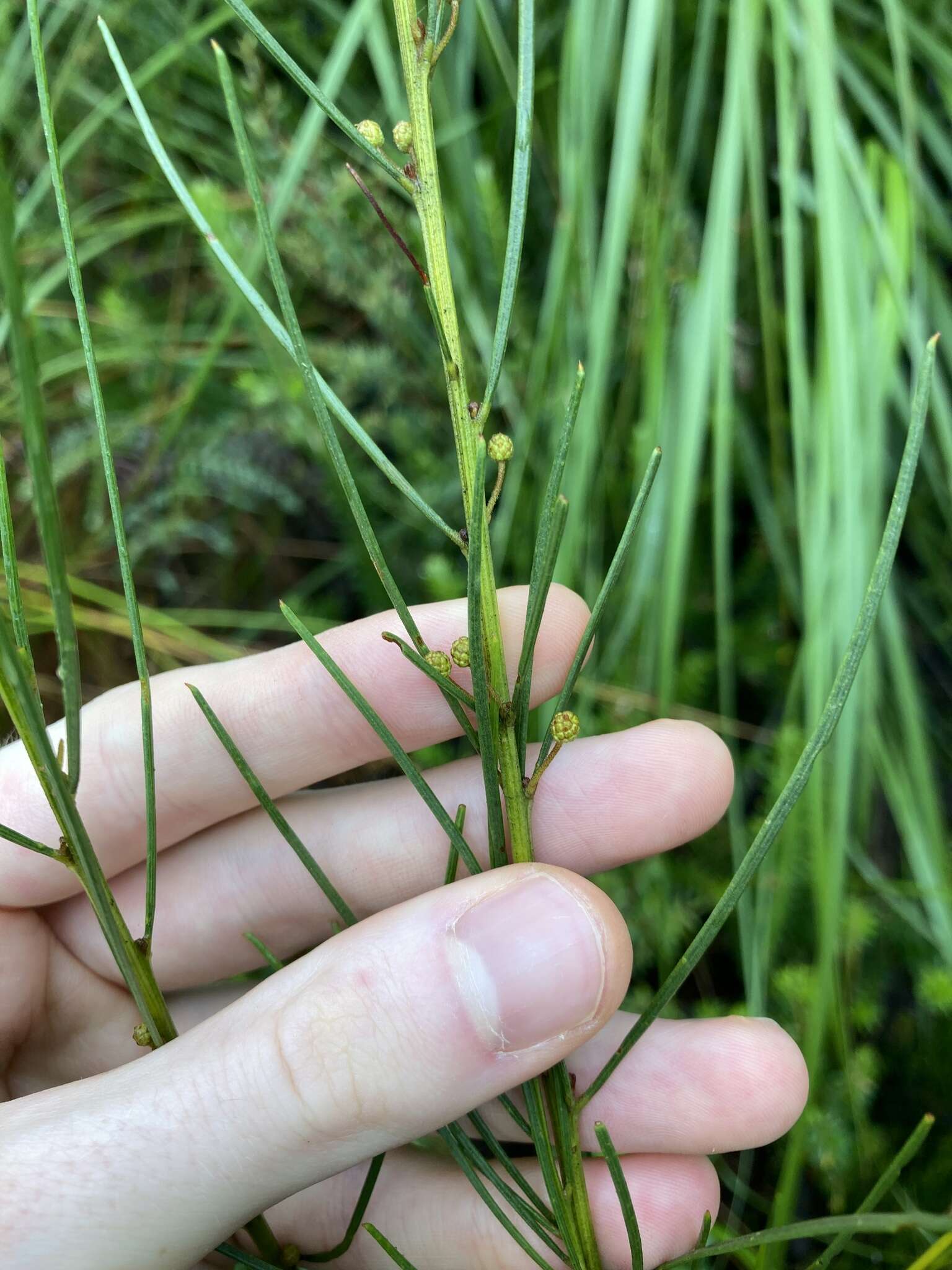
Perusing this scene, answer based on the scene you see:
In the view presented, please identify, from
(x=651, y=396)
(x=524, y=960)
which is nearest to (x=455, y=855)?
(x=524, y=960)

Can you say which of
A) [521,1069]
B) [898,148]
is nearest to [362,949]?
[521,1069]

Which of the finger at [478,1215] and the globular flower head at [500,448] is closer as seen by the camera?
the globular flower head at [500,448]

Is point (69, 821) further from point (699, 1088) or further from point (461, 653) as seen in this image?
point (699, 1088)

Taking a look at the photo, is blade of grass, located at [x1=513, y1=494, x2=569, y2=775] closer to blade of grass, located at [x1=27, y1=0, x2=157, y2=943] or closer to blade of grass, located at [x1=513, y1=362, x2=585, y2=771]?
blade of grass, located at [x1=513, y1=362, x2=585, y2=771]

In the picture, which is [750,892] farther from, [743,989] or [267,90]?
[267,90]

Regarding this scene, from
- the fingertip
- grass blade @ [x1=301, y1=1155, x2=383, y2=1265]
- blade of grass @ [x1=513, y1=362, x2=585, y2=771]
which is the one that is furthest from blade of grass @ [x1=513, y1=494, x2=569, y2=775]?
the fingertip

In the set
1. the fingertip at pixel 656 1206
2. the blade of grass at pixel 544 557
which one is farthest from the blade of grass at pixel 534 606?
the fingertip at pixel 656 1206

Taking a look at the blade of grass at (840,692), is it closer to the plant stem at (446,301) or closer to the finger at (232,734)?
the plant stem at (446,301)
